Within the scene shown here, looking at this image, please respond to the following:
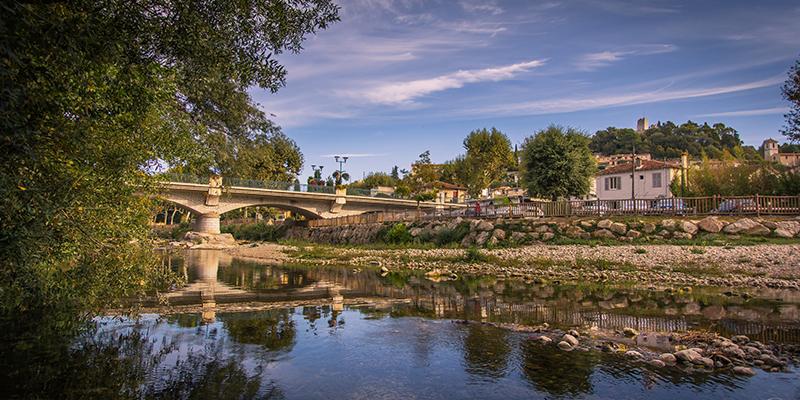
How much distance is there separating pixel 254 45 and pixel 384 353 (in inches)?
275

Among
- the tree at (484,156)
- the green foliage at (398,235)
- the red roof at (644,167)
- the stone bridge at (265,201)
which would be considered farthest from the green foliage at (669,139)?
the green foliage at (398,235)

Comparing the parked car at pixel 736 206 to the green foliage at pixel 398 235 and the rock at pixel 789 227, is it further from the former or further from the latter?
the green foliage at pixel 398 235

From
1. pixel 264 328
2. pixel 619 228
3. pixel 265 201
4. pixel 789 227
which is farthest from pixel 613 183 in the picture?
pixel 264 328

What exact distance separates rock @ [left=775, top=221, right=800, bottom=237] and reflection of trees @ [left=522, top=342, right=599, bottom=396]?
24.5 metres

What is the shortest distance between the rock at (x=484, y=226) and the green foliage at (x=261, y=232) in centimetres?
4519

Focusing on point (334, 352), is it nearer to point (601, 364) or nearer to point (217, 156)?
point (601, 364)

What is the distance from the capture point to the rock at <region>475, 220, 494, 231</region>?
38.8 meters

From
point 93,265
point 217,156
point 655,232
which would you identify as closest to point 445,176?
point 655,232

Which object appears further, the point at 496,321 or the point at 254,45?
the point at 496,321

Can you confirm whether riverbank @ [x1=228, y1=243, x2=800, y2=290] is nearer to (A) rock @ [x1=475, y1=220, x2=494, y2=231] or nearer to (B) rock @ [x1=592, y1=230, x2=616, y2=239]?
(B) rock @ [x1=592, y1=230, x2=616, y2=239]

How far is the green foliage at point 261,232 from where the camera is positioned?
263 ft

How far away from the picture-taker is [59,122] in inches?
283

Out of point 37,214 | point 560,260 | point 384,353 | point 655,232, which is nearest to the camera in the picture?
→ point 37,214

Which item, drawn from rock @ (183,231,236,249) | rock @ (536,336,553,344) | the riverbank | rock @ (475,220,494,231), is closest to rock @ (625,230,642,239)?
the riverbank
